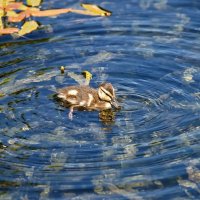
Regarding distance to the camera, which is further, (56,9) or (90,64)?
(56,9)

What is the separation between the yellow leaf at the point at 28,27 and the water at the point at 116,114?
0.51 ft

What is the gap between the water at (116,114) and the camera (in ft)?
21.1

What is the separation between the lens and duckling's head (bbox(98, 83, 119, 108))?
7664 mm

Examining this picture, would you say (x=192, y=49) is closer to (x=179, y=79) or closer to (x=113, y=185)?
(x=179, y=79)

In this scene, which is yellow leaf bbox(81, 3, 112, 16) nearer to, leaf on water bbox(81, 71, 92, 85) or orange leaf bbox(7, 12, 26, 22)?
orange leaf bbox(7, 12, 26, 22)

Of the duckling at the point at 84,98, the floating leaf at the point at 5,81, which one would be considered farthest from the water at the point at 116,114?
the duckling at the point at 84,98

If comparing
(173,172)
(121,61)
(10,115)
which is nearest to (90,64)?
(121,61)

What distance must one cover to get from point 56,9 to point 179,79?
9.33 feet

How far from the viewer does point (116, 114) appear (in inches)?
305

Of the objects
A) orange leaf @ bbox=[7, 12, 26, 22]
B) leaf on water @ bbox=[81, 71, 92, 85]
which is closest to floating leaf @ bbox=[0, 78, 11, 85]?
leaf on water @ bbox=[81, 71, 92, 85]

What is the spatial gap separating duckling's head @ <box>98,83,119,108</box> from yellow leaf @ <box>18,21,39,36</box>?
224 cm

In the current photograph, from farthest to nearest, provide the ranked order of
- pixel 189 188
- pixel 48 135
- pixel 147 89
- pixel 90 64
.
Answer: pixel 90 64 < pixel 147 89 < pixel 48 135 < pixel 189 188

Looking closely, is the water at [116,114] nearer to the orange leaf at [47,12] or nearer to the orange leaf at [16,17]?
the orange leaf at [47,12]

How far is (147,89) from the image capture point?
8.17 metres
